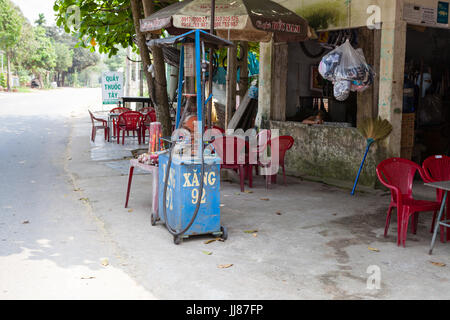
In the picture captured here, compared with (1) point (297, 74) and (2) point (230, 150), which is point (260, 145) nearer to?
(2) point (230, 150)

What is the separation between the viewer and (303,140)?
388 inches

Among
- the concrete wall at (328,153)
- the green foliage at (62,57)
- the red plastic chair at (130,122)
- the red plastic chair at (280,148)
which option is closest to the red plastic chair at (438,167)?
the concrete wall at (328,153)

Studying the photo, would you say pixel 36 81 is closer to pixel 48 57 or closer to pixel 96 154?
pixel 48 57

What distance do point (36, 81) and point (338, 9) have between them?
7053cm

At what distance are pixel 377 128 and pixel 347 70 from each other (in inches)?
41.4

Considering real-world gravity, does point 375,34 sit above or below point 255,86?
above

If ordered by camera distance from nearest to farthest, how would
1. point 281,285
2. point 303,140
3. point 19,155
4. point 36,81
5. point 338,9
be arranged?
point 281,285
point 338,9
point 303,140
point 19,155
point 36,81

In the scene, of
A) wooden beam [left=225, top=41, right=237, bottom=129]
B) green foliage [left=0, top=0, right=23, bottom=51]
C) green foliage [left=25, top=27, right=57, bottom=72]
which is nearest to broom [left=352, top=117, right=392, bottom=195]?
wooden beam [left=225, top=41, right=237, bottom=129]

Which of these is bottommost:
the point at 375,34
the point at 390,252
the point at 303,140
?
the point at 390,252

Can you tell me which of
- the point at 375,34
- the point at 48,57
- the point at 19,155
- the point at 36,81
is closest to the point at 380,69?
the point at 375,34

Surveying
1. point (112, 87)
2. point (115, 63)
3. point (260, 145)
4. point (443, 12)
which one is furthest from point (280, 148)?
point (115, 63)

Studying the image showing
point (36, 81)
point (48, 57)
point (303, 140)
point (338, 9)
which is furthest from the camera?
point (36, 81)

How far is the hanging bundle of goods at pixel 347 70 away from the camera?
8031mm

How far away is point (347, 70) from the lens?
26.5ft
